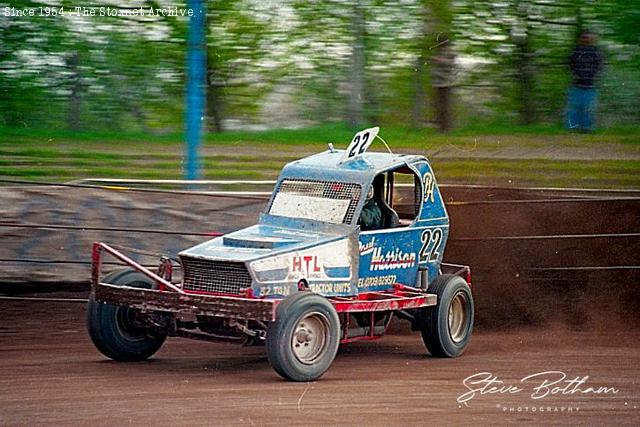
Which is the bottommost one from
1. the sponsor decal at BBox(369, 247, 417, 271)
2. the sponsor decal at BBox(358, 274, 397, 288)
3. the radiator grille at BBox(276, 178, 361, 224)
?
the sponsor decal at BBox(358, 274, 397, 288)

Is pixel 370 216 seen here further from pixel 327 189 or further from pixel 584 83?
pixel 584 83

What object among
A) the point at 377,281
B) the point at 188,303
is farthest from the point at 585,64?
the point at 188,303

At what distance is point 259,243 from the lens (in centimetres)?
813

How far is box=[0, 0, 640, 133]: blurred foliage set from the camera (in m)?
A: 11.6

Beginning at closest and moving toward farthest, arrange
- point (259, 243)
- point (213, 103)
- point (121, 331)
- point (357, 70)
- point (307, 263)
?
point (307, 263) < point (259, 243) < point (121, 331) < point (213, 103) < point (357, 70)

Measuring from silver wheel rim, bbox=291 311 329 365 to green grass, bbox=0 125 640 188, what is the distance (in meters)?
4.07

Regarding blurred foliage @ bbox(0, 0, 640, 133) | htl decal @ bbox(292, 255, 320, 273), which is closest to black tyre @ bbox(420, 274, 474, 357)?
htl decal @ bbox(292, 255, 320, 273)

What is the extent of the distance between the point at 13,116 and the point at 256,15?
2.74 metres

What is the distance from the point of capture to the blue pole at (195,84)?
11492mm

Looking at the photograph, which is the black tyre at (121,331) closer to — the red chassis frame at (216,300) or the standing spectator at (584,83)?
the red chassis frame at (216,300)

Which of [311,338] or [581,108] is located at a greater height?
[581,108]

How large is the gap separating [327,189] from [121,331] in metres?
1.91

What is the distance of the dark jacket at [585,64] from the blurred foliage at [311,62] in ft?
0.28
